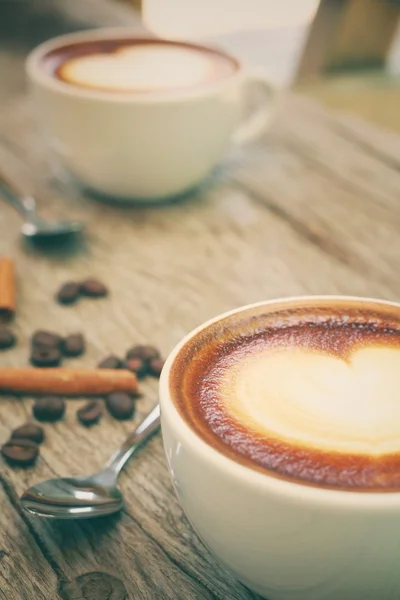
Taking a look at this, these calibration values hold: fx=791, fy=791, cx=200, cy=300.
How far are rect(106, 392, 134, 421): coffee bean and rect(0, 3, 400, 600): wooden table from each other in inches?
0.7

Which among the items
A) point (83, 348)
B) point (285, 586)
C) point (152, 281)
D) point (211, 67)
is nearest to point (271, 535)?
point (285, 586)

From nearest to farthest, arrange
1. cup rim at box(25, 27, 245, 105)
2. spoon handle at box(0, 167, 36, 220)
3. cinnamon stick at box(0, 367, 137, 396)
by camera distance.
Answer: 1. cinnamon stick at box(0, 367, 137, 396)
2. cup rim at box(25, 27, 245, 105)
3. spoon handle at box(0, 167, 36, 220)

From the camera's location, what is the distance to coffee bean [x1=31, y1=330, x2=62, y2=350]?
3.27 ft

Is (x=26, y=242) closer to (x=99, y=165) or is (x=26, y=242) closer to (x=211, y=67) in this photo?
(x=99, y=165)

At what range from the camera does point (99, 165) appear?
1.34m

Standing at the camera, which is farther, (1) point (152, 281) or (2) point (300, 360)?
(1) point (152, 281)

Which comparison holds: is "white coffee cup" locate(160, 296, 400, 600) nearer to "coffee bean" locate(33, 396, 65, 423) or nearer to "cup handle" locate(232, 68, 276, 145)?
"coffee bean" locate(33, 396, 65, 423)

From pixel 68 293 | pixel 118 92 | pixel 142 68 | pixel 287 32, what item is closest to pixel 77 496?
pixel 68 293

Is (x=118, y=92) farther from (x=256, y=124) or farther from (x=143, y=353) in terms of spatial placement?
(x=143, y=353)

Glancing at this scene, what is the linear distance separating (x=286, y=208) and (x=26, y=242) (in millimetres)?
455

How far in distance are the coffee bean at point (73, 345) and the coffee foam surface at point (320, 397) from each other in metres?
0.38

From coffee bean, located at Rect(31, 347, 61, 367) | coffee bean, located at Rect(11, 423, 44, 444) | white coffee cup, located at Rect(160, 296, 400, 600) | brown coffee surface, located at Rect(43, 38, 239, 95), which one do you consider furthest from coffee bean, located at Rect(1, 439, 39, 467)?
brown coffee surface, located at Rect(43, 38, 239, 95)

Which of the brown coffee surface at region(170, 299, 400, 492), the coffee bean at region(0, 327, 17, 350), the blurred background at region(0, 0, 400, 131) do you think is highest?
the brown coffee surface at region(170, 299, 400, 492)

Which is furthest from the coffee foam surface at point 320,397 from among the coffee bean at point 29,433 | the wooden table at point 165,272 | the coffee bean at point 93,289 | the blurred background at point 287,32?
the blurred background at point 287,32
